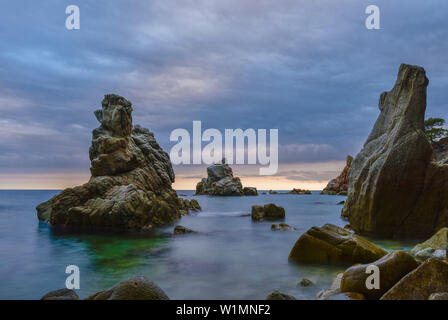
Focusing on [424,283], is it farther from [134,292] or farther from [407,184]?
[407,184]

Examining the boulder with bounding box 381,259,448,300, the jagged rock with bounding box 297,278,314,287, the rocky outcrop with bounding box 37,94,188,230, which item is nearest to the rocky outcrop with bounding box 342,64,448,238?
the jagged rock with bounding box 297,278,314,287

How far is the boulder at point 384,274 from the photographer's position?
7.88 meters

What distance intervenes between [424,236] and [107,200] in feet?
74.9

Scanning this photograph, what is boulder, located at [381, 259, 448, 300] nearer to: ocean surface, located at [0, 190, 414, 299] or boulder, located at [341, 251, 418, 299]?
boulder, located at [341, 251, 418, 299]

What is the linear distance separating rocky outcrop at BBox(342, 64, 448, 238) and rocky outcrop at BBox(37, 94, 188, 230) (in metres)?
17.2

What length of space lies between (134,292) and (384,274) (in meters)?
5.99

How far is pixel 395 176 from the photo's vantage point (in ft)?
62.4

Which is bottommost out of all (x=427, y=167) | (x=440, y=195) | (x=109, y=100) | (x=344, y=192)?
(x=344, y=192)

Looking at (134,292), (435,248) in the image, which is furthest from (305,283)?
(134,292)

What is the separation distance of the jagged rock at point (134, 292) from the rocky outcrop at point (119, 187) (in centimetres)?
1984

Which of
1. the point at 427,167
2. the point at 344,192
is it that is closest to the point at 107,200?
the point at 427,167

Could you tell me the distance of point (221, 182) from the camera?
13500 cm

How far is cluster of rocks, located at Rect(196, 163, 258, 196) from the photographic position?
133 metres
